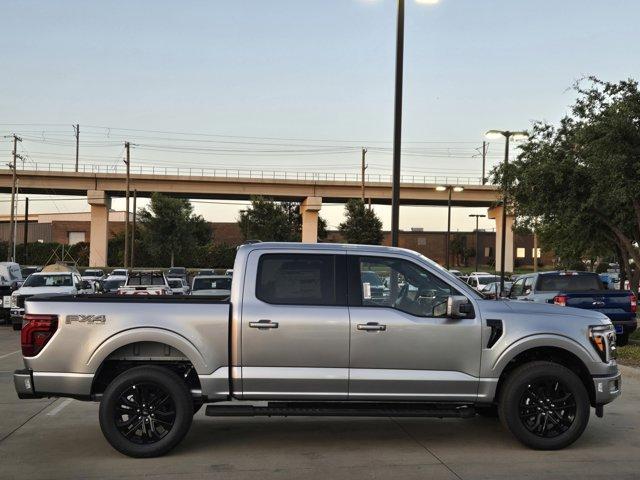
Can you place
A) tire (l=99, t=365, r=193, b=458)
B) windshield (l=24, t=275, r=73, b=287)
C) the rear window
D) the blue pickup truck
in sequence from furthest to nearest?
windshield (l=24, t=275, r=73, b=287) → the rear window → the blue pickup truck → tire (l=99, t=365, r=193, b=458)

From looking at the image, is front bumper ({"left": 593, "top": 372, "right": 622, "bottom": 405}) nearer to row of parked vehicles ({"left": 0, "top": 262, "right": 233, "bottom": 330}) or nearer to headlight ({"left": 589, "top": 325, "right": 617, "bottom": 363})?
headlight ({"left": 589, "top": 325, "right": 617, "bottom": 363})

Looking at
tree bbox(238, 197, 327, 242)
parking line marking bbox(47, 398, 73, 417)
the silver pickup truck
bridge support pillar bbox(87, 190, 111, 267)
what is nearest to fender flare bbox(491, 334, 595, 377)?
the silver pickup truck

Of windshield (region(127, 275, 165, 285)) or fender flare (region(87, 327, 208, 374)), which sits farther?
windshield (region(127, 275, 165, 285))

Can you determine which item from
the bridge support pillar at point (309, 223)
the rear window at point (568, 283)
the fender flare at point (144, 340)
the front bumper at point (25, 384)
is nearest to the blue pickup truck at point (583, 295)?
the rear window at point (568, 283)

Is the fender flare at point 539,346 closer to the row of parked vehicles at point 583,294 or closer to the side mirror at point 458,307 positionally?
the side mirror at point 458,307

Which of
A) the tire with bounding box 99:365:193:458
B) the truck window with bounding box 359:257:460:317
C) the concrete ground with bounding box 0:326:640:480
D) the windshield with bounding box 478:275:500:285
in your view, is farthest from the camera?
the windshield with bounding box 478:275:500:285

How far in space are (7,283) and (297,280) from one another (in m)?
20.6

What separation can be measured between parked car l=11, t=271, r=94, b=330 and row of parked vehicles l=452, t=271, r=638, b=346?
12.5m

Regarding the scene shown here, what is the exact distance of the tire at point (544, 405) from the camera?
6.82 m

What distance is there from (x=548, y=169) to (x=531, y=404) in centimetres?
1076

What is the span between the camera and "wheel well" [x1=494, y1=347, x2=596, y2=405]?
23.0ft

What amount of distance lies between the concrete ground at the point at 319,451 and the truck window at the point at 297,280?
1.50 metres

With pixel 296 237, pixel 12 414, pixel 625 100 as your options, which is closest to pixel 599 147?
pixel 625 100

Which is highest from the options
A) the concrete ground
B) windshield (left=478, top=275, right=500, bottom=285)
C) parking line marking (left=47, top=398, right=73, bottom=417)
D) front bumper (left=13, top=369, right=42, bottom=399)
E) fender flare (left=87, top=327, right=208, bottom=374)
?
fender flare (left=87, top=327, right=208, bottom=374)
